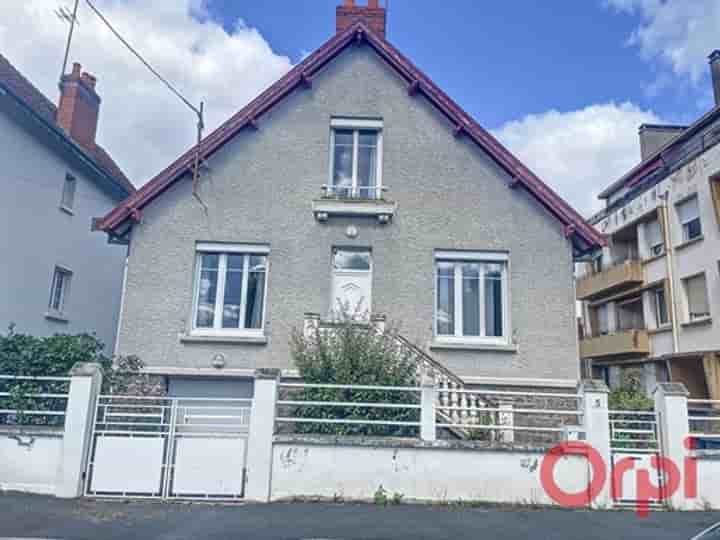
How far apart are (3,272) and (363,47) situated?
10401mm

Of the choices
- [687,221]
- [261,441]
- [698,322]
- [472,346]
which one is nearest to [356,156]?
[472,346]

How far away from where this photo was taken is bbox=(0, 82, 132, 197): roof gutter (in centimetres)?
1264

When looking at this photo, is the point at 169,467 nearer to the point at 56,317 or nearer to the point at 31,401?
the point at 31,401

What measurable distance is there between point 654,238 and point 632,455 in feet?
52.7

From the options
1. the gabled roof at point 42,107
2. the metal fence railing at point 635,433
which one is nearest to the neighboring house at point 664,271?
the metal fence railing at point 635,433

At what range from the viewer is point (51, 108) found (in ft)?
55.2

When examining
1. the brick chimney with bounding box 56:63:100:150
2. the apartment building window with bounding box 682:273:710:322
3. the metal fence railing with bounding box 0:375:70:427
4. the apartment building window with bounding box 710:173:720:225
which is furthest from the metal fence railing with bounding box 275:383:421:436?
the apartment building window with bounding box 682:273:710:322

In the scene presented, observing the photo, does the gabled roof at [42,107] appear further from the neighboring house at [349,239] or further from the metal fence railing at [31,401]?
the metal fence railing at [31,401]

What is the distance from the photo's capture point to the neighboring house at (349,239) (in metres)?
11.4

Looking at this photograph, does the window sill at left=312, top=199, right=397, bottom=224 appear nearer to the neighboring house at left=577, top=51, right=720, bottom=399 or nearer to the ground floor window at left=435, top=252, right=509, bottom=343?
the ground floor window at left=435, top=252, right=509, bottom=343

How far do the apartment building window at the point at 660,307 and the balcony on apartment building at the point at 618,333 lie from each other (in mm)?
696

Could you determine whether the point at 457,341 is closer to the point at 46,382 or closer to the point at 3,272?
the point at 46,382

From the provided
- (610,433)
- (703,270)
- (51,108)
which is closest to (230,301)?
(610,433)

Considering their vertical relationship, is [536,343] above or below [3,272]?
below
